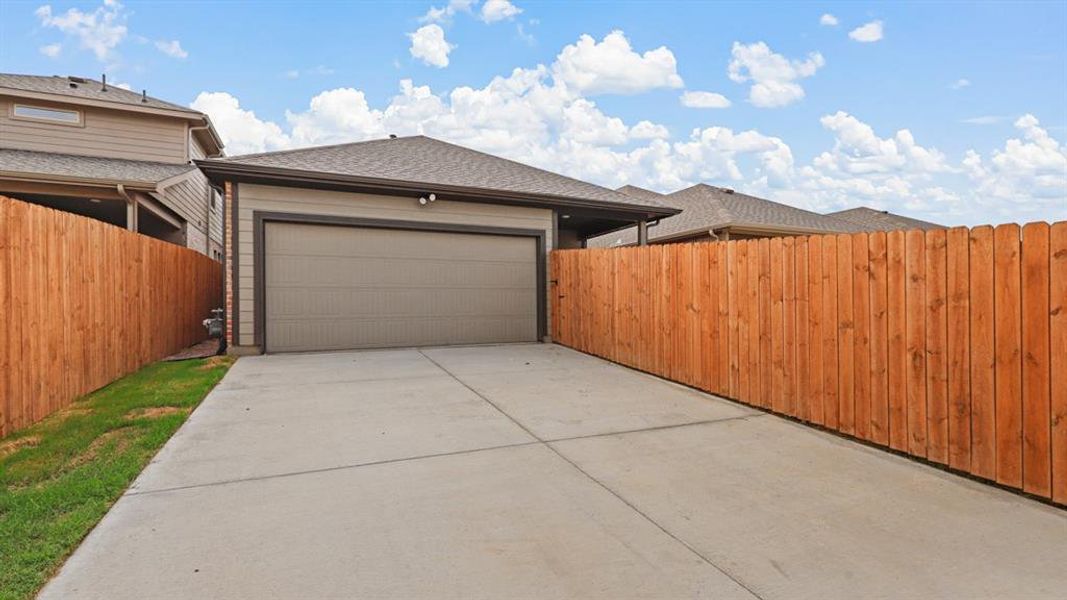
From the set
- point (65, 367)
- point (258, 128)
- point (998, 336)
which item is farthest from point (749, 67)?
point (258, 128)

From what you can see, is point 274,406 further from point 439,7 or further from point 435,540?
point 439,7

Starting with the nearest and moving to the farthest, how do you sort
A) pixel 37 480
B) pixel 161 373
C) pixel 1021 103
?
1. pixel 37 480
2. pixel 161 373
3. pixel 1021 103

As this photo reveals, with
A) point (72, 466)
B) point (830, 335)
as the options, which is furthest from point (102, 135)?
point (830, 335)

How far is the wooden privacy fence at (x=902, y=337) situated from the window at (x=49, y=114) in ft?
48.8

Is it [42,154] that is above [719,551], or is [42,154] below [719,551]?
above

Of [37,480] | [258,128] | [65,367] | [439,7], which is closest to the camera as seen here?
[37,480]

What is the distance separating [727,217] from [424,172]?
819cm

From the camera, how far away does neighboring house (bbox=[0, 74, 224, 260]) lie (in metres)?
9.88

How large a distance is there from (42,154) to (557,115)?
14503 mm

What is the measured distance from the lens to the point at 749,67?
1371cm

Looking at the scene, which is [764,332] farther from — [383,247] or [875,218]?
[875,218]

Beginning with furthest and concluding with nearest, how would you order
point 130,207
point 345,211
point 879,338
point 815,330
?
1. point 130,207
2. point 345,211
3. point 815,330
4. point 879,338

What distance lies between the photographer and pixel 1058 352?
114 inches

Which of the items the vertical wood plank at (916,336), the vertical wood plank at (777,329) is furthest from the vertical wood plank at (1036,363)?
the vertical wood plank at (777,329)
